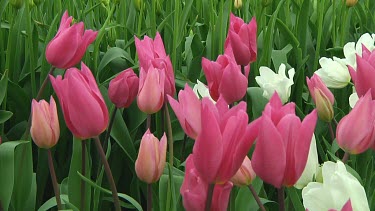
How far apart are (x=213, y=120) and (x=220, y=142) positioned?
0.03m

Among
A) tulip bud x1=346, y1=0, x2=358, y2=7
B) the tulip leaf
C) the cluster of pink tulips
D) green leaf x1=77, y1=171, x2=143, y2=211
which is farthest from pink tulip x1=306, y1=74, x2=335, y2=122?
tulip bud x1=346, y1=0, x2=358, y2=7

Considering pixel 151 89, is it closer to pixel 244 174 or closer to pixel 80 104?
pixel 80 104

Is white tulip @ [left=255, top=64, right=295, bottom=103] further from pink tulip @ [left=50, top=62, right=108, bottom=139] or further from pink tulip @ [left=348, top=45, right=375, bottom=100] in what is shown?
pink tulip @ [left=50, top=62, right=108, bottom=139]

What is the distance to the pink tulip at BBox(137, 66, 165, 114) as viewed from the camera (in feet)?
3.68

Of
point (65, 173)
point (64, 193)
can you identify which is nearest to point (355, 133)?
point (64, 193)

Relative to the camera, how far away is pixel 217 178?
796 mm

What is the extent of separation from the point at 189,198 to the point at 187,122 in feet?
0.39

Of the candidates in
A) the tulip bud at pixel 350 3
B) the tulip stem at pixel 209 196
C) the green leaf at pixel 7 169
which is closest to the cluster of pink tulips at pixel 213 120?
the tulip stem at pixel 209 196

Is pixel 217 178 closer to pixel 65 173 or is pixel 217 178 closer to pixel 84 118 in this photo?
pixel 84 118

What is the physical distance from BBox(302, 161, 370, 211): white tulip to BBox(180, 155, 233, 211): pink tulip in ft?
0.31

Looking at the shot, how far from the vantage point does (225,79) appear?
3.95ft

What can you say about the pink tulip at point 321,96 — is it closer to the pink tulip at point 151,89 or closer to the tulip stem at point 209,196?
the pink tulip at point 151,89

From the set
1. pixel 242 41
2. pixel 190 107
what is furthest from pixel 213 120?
pixel 242 41

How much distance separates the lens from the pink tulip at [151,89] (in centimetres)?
112
